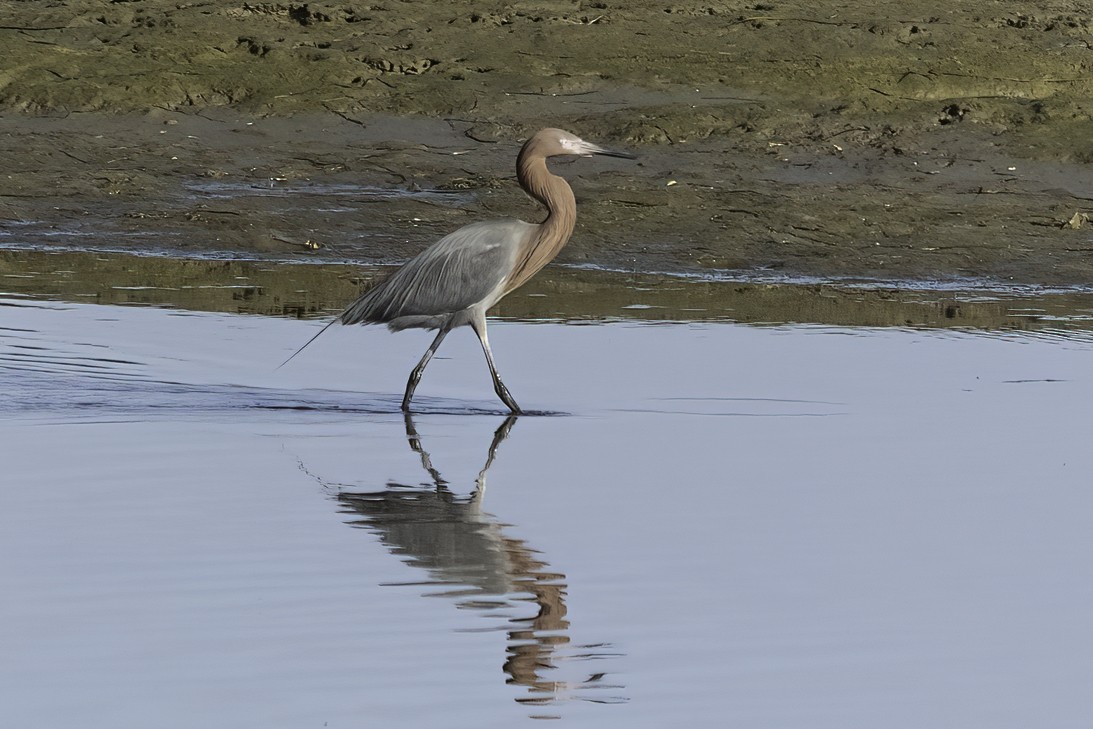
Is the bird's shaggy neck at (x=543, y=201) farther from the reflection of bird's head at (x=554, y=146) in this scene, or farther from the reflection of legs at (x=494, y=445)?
the reflection of legs at (x=494, y=445)

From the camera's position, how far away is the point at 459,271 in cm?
873

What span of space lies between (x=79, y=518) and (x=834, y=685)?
2.64 metres

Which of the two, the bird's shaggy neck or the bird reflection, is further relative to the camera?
the bird's shaggy neck

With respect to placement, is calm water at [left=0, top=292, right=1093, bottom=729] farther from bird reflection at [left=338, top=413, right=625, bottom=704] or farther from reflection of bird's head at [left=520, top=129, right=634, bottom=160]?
reflection of bird's head at [left=520, top=129, right=634, bottom=160]

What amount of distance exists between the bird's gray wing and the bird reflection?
6.08 feet

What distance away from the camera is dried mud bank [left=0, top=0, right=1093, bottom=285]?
13.3 metres

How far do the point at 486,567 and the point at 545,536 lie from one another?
0.33m

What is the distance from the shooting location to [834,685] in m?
4.37

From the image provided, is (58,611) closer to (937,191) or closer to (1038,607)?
(1038,607)

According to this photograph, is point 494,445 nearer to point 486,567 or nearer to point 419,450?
point 419,450

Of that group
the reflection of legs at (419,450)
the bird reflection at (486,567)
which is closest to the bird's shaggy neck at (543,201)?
the reflection of legs at (419,450)

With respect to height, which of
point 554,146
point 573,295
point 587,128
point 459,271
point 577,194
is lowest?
point 573,295

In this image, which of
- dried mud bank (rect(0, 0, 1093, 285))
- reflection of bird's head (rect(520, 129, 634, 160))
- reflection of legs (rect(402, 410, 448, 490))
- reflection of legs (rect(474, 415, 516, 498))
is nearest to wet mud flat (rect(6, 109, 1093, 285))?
dried mud bank (rect(0, 0, 1093, 285))

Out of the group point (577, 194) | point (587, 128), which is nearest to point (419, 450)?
point (577, 194)
